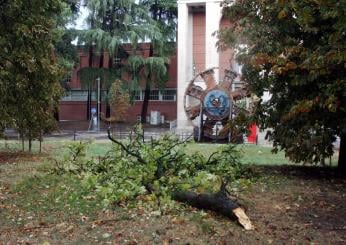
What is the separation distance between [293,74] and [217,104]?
21.0 metres

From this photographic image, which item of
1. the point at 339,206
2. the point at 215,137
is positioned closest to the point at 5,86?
the point at 339,206

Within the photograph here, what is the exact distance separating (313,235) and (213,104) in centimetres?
2492

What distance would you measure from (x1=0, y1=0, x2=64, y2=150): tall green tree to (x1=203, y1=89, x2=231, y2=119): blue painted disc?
633 inches

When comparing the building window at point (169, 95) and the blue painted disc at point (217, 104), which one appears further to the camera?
the building window at point (169, 95)

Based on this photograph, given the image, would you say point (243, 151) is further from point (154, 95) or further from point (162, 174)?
point (154, 95)

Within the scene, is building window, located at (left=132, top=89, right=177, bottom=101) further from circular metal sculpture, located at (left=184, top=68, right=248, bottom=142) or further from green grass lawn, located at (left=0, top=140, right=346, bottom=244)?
green grass lawn, located at (left=0, top=140, right=346, bottom=244)

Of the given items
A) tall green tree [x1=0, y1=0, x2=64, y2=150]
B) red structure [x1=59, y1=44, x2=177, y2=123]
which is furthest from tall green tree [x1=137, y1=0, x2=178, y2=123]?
tall green tree [x1=0, y1=0, x2=64, y2=150]

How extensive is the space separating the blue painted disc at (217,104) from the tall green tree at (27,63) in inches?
633

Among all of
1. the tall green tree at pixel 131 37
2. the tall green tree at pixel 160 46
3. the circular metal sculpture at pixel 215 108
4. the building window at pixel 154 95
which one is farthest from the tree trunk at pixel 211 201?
the building window at pixel 154 95

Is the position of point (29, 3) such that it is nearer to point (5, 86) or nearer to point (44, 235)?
point (5, 86)

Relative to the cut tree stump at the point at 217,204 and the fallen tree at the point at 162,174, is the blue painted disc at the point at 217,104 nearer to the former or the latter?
the fallen tree at the point at 162,174

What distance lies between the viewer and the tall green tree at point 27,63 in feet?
47.9

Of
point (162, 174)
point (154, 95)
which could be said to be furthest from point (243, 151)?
point (154, 95)

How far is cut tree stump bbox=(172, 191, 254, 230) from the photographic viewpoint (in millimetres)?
7055
